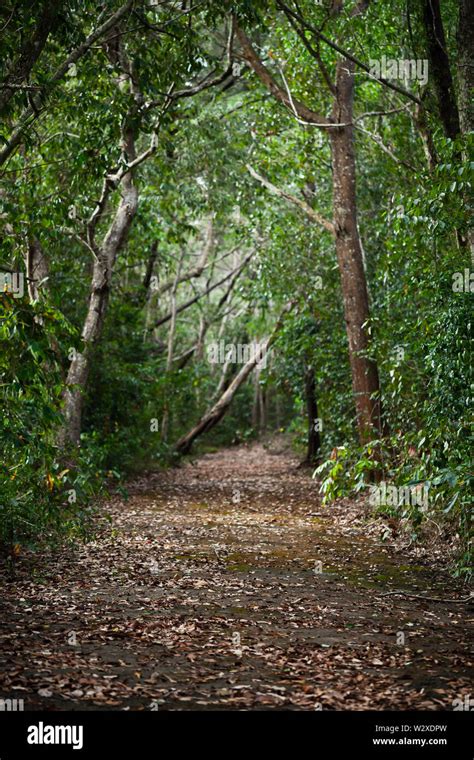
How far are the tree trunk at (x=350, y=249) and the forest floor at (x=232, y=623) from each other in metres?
2.44

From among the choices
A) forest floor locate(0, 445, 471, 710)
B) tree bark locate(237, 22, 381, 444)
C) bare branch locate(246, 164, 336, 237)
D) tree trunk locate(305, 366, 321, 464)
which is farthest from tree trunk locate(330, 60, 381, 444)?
tree trunk locate(305, 366, 321, 464)

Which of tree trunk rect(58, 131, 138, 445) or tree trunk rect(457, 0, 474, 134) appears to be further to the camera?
tree trunk rect(58, 131, 138, 445)

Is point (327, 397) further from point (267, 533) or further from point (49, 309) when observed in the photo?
point (49, 309)

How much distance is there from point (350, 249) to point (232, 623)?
7.91 meters

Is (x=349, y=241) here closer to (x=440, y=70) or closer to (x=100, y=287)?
(x=440, y=70)

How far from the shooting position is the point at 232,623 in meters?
6.43

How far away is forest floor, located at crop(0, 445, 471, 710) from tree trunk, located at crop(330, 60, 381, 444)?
2.44 meters

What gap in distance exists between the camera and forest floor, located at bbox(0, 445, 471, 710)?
4789 mm

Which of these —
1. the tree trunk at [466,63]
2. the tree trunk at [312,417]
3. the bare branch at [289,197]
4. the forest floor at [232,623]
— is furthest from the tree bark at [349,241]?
the tree trunk at [466,63]

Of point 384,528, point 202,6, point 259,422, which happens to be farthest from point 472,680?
point 259,422

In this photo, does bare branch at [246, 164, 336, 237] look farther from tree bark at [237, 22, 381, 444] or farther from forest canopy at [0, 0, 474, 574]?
tree bark at [237, 22, 381, 444]

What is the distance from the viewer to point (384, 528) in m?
10.5

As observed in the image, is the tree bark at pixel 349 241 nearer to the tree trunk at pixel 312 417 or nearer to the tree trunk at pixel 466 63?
the tree trunk at pixel 312 417

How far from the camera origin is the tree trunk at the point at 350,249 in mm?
12750
